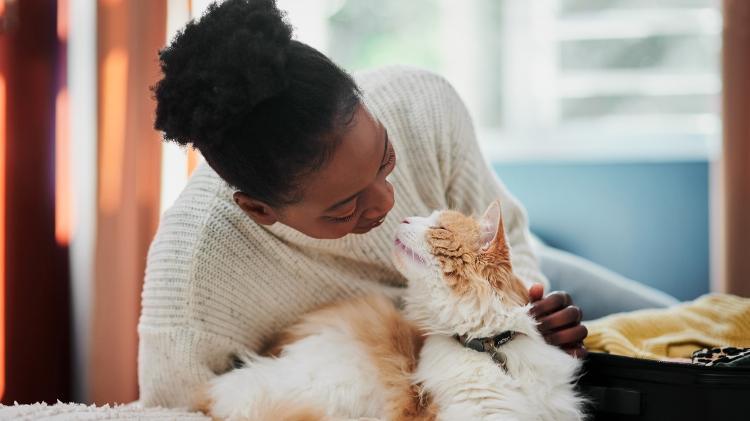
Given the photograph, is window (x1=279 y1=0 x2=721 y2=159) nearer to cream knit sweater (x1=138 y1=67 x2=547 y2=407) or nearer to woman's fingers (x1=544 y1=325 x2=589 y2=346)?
cream knit sweater (x1=138 y1=67 x2=547 y2=407)

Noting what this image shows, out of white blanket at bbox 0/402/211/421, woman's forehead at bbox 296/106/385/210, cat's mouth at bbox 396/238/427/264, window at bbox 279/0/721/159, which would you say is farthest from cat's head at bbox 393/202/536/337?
window at bbox 279/0/721/159

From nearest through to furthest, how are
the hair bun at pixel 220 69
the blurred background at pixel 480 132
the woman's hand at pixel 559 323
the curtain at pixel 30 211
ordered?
the hair bun at pixel 220 69 → the woman's hand at pixel 559 323 → the curtain at pixel 30 211 → the blurred background at pixel 480 132

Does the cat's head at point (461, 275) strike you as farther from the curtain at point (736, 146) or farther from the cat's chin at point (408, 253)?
the curtain at point (736, 146)

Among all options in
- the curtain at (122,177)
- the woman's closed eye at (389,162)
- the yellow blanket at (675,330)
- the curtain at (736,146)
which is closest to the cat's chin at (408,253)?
the woman's closed eye at (389,162)

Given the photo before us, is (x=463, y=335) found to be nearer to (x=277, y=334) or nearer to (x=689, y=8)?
(x=277, y=334)

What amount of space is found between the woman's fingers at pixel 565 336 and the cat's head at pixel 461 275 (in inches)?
2.3

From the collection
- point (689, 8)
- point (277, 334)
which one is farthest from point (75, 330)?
point (689, 8)

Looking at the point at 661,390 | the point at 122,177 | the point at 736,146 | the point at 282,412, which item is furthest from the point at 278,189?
the point at 736,146

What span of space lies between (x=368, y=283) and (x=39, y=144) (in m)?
1.09

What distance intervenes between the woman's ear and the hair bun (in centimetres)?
13

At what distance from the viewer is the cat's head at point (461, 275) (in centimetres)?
94

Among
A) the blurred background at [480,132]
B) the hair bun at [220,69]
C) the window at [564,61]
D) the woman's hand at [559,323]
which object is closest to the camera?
the hair bun at [220,69]

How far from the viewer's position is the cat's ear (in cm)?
97

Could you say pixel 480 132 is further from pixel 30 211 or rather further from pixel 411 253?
pixel 411 253
